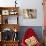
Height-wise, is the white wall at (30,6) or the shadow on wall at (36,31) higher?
the white wall at (30,6)

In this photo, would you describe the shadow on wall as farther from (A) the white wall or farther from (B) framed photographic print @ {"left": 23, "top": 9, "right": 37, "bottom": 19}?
(B) framed photographic print @ {"left": 23, "top": 9, "right": 37, "bottom": 19}

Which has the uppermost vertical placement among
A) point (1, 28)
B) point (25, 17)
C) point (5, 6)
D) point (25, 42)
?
point (5, 6)

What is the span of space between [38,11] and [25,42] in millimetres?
996

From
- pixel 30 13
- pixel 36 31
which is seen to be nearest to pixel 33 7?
pixel 30 13

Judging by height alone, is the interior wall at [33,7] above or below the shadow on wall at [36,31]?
above

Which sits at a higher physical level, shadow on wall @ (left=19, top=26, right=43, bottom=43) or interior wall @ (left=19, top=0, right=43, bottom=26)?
interior wall @ (left=19, top=0, right=43, bottom=26)

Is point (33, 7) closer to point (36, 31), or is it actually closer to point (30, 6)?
point (30, 6)

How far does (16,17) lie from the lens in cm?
467

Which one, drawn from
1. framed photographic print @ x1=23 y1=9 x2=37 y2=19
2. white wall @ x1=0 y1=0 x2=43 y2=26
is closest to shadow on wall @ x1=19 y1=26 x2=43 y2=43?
white wall @ x1=0 y1=0 x2=43 y2=26

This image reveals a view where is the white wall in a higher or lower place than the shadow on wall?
higher

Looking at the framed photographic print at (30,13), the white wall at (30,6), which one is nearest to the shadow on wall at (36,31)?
the white wall at (30,6)

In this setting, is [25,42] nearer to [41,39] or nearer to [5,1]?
[41,39]

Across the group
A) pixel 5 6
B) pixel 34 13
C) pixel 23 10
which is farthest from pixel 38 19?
pixel 5 6

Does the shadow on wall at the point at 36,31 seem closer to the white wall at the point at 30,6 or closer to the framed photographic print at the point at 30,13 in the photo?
the white wall at the point at 30,6
